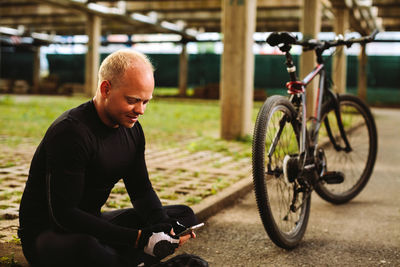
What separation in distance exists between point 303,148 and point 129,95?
1.79 metres

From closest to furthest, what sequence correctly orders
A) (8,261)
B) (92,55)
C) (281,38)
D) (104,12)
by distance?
(8,261)
(281,38)
(104,12)
(92,55)

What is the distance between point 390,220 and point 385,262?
118 cm

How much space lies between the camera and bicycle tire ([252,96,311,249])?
3219 mm

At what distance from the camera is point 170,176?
18.9 feet

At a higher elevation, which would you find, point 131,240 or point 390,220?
point 131,240

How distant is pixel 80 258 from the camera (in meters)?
2.32

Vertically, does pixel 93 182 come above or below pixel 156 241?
above

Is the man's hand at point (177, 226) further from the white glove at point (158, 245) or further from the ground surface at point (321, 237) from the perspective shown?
the ground surface at point (321, 237)

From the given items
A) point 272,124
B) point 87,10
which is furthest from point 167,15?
point 272,124

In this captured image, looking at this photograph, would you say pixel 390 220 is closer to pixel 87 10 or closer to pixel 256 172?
pixel 256 172

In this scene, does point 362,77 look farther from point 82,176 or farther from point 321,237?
point 82,176

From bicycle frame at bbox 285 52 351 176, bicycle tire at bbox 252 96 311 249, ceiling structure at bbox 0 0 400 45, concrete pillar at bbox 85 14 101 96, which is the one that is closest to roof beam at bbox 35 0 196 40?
ceiling structure at bbox 0 0 400 45

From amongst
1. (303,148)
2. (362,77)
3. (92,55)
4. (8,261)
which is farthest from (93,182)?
(362,77)

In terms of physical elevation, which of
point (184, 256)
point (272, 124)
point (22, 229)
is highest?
point (272, 124)
